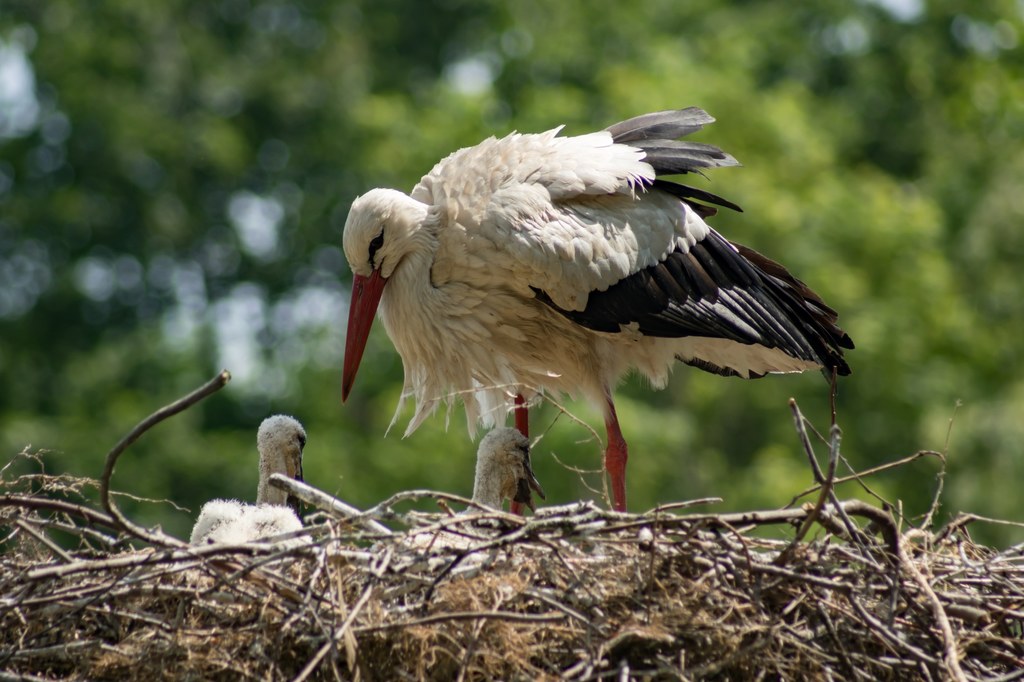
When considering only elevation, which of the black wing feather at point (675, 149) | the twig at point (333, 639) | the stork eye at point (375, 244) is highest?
the black wing feather at point (675, 149)

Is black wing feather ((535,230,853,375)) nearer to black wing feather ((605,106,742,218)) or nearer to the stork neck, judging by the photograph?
black wing feather ((605,106,742,218))

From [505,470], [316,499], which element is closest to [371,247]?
[505,470]

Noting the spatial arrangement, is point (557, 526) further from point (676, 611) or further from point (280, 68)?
point (280, 68)

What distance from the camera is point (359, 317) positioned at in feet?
19.8

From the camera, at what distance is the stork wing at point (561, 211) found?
571 centimetres

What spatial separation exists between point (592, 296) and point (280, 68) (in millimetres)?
19176

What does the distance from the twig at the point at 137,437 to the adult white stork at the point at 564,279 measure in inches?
69.4

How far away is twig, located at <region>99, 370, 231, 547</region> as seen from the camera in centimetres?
337

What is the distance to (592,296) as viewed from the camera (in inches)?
230

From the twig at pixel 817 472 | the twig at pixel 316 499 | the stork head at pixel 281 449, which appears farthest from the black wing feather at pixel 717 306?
the twig at pixel 817 472

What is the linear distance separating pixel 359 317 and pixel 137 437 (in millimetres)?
2522

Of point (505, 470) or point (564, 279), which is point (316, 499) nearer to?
point (505, 470)

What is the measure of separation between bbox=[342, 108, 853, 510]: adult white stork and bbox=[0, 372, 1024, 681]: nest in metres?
1.51

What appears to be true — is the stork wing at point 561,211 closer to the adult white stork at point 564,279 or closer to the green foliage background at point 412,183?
the adult white stork at point 564,279
